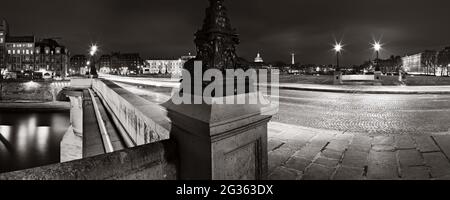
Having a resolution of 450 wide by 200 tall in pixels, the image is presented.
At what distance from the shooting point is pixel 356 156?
4238 millimetres

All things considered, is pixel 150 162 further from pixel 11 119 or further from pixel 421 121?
pixel 11 119

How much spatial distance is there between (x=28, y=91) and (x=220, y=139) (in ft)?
194

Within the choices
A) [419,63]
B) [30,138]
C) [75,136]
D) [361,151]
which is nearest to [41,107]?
[30,138]

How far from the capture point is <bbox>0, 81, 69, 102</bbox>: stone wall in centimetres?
4606

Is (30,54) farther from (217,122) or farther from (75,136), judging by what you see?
(217,122)

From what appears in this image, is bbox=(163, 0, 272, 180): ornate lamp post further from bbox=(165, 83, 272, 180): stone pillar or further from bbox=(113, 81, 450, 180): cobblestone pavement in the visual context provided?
bbox=(113, 81, 450, 180): cobblestone pavement

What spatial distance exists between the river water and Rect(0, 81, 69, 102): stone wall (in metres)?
9.28

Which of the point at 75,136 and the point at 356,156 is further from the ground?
the point at 356,156

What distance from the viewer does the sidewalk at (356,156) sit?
11.5 feet

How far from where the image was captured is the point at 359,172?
3.58 meters

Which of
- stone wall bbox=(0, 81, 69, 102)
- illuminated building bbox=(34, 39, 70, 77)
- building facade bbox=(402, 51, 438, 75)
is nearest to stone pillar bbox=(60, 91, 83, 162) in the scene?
stone wall bbox=(0, 81, 69, 102)

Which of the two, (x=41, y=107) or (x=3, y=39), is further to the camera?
(x=3, y=39)

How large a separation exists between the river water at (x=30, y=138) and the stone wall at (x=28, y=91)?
9.28m
